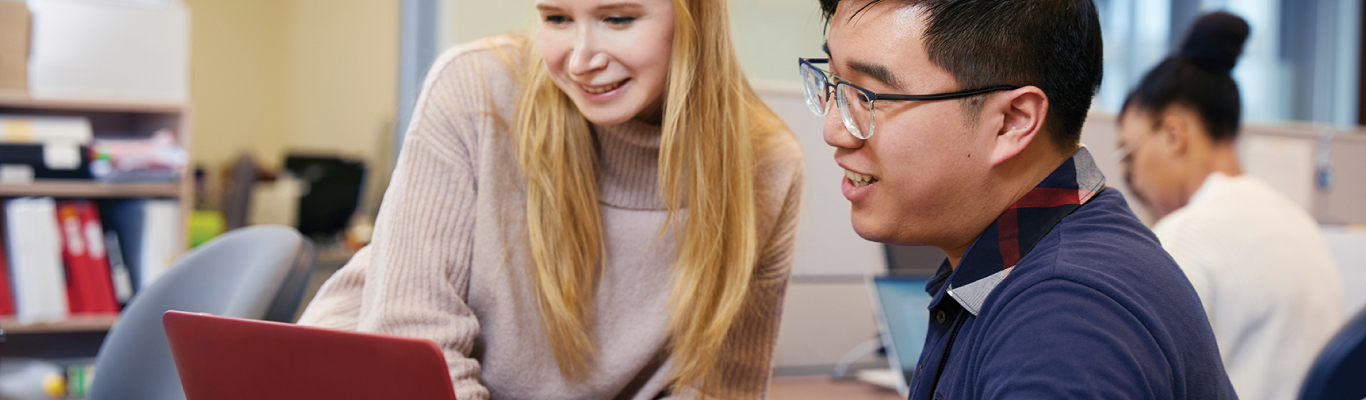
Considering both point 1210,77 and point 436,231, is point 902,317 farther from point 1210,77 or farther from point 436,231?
point 436,231

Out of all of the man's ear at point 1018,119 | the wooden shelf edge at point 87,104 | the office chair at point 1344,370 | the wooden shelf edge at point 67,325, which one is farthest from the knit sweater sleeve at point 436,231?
the wooden shelf edge at point 87,104

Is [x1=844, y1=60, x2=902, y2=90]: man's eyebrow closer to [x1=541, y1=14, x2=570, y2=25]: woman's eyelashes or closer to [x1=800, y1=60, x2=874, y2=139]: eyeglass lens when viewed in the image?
[x1=800, y1=60, x2=874, y2=139]: eyeglass lens

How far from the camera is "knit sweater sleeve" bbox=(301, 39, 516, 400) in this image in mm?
949

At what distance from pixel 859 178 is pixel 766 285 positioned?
15.6 inches

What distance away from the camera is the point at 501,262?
3.33ft

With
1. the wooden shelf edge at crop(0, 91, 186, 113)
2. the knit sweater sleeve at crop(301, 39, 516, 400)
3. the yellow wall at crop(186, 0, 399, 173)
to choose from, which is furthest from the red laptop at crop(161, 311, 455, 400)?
the yellow wall at crop(186, 0, 399, 173)

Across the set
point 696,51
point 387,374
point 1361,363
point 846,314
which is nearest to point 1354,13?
point 846,314

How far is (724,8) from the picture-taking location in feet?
3.29

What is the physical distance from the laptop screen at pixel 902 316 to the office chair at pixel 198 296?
929 millimetres

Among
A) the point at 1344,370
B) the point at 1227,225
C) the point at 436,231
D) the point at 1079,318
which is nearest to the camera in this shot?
the point at 1079,318

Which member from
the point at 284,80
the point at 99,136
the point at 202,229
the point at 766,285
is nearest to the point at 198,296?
the point at 766,285

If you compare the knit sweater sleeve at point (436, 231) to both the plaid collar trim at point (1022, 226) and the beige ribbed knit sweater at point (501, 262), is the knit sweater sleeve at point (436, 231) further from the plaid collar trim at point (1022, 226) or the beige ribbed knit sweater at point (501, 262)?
the plaid collar trim at point (1022, 226)

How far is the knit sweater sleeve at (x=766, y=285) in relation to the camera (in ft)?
3.55

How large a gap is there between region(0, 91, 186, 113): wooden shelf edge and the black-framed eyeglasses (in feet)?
7.86
